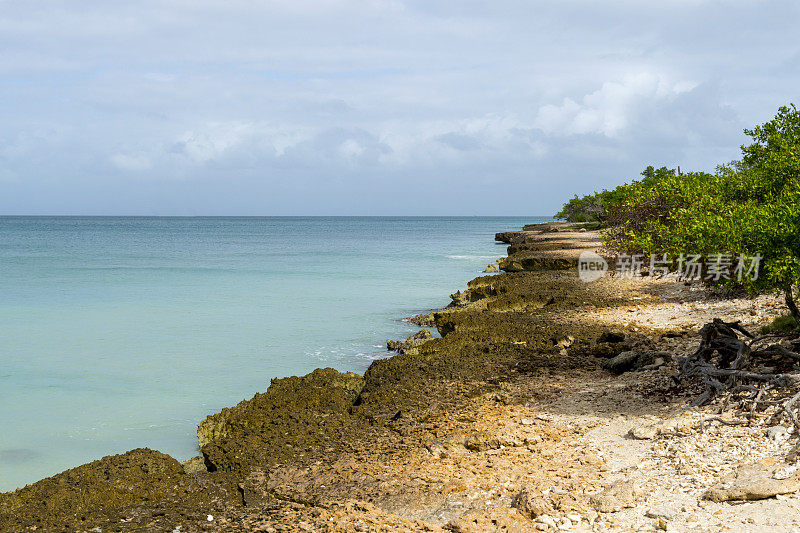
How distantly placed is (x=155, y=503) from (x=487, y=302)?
13696mm

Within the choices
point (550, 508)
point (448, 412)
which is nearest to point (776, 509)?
point (550, 508)

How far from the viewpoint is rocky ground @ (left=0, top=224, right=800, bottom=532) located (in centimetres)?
595

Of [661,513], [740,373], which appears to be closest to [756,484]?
[661,513]

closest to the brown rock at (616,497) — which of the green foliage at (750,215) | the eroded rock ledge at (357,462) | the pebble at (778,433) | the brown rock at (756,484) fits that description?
the eroded rock ledge at (357,462)

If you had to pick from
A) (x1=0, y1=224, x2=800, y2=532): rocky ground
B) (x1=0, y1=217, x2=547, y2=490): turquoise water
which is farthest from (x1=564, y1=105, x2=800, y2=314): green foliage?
(x1=0, y1=217, x2=547, y2=490): turquoise water

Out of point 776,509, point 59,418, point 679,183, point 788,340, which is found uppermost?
point 679,183

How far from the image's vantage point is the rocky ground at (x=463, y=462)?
5.95 meters

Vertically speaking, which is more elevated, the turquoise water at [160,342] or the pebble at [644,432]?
the pebble at [644,432]

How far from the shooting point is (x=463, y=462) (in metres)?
7.28

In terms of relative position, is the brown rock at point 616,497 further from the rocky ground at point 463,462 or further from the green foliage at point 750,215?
the green foliage at point 750,215

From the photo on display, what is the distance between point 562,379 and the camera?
1020 cm

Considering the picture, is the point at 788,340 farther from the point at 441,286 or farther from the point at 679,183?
the point at 441,286

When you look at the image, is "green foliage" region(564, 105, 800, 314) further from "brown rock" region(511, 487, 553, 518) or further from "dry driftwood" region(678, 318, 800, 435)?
"brown rock" region(511, 487, 553, 518)

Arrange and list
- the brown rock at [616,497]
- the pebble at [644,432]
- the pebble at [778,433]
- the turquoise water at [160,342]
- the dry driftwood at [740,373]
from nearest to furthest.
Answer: the brown rock at [616,497], the pebble at [778,433], the pebble at [644,432], the dry driftwood at [740,373], the turquoise water at [160,342]
